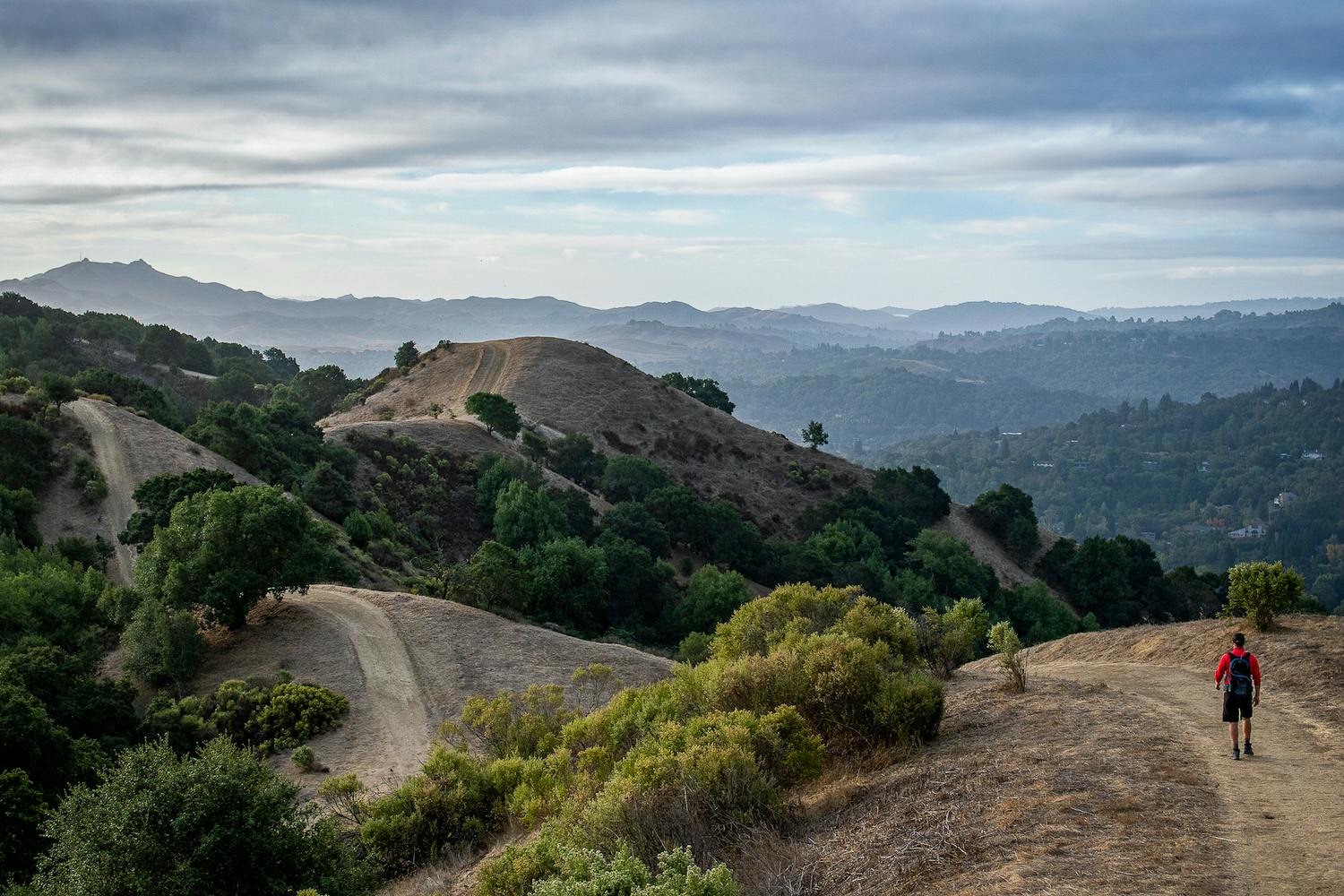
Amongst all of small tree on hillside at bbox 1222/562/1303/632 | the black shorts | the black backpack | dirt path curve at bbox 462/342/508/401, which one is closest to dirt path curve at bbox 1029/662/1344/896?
the black shorts

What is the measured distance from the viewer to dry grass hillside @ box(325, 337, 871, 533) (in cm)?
7269

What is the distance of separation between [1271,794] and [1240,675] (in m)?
2.11

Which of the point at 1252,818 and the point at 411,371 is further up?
the point at 411,371

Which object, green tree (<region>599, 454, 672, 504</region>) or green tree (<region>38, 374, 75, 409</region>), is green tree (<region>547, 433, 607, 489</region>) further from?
green tree (<region>38, 374, 75, 409</region>)

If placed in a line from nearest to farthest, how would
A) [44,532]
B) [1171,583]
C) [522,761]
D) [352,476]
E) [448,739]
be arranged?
1. [522,761]
2. [448,739]
3. [44,532]
4. [352,476]
5. [1171,583]

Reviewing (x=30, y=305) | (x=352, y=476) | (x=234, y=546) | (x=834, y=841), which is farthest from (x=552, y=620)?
(x=30, y=305)

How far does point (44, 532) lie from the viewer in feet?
118

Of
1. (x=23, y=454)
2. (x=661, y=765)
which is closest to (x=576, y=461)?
(x=23, y=454)

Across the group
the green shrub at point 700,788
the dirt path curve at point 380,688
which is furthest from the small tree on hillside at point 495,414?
the green shrub at point 700,788

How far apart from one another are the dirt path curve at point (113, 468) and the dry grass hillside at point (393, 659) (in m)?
9.46

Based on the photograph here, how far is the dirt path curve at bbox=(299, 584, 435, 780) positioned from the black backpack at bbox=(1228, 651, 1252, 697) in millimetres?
15554

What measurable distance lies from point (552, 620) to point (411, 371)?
55.9 m

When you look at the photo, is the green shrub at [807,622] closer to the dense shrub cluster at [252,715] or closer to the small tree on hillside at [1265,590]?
the small tree on hillside at [1265,590]

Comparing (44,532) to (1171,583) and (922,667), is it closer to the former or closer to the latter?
(922,667)
